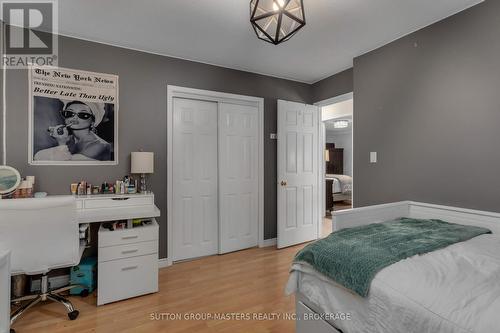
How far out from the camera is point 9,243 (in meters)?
1.67

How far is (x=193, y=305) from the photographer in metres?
2.08

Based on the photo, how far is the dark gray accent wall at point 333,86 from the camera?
3283 millimetres

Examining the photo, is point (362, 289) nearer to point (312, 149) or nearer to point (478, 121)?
point (478, 121)

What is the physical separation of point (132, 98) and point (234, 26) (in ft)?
4.47

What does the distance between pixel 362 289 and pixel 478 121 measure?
182 cm

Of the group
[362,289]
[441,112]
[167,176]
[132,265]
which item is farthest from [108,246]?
[441,112]

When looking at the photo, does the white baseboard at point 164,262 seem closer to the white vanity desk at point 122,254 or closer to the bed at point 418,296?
the white vanity desk at point 122,254

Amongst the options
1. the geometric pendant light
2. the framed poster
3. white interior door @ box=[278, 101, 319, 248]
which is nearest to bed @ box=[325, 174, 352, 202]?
white interior door @ box=[278, 101, 319, 248]

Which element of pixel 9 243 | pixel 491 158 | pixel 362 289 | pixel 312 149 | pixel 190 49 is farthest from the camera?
pixel 312 149

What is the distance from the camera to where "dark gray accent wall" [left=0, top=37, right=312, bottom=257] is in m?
2.26

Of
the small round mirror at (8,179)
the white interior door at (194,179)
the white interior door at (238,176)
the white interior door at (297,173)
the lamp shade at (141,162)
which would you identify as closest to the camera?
the small round mirror at (8,179)

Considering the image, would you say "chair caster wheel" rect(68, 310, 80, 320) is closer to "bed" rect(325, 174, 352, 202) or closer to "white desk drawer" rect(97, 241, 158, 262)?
"white desk drawer" rect(97, 241, 158, 262)

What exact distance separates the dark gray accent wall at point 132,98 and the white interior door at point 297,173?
25cm

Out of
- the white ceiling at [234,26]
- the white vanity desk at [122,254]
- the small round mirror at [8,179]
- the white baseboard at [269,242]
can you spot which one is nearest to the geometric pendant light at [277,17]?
the white ceiling at [234,26]
